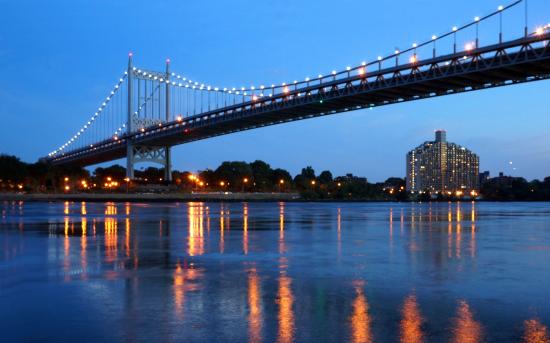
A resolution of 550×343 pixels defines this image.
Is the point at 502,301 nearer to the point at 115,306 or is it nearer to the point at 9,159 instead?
the point at 115,306

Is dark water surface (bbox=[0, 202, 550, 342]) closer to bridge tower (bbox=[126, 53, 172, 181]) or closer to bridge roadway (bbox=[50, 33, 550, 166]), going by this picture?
bridge roadway (bbox=[50, 33, 550, 166])

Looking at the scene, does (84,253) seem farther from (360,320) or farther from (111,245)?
(360,320)

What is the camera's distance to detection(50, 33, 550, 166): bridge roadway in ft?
160

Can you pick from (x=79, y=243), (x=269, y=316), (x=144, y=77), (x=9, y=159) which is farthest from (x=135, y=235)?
(x=9, y=159)

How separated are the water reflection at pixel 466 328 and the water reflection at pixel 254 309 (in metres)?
2.19

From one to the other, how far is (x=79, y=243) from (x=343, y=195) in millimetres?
130620

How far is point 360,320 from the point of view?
7586 millimetres

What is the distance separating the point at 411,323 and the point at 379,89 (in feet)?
180

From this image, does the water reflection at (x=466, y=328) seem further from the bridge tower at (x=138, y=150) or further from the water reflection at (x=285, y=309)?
the bridge tower at (x=138, y=150)

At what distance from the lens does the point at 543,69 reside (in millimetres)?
48469

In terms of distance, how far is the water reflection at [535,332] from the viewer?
670 cm

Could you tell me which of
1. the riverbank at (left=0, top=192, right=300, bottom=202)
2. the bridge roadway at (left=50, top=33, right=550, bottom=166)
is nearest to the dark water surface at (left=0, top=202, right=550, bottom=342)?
the bridge roadway at (left=50, top=33, right=550, bottom=166)

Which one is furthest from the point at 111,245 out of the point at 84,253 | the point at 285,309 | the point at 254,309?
the point at 285,309

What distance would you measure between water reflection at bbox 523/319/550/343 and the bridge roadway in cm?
4238
